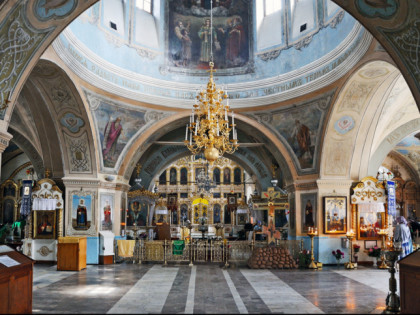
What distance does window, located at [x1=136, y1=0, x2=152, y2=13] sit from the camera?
18.2m

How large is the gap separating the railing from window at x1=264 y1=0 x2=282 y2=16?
9663 millimetres

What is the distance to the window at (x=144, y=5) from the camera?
18156 mm

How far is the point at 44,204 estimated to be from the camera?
15469mm

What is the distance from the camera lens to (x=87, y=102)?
1539 centimetres

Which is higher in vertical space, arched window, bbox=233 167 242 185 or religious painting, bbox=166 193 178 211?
arched window, bbox=233 167 242 185

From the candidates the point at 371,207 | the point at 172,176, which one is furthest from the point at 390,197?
the point at 172,176

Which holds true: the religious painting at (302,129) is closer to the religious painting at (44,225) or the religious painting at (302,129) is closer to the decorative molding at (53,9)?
the religious painting at (44,225)

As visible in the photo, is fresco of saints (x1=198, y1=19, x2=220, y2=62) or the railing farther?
fresco of saints (x1=198, y1=19, x2=220, y2=62)

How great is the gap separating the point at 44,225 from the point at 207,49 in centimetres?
978

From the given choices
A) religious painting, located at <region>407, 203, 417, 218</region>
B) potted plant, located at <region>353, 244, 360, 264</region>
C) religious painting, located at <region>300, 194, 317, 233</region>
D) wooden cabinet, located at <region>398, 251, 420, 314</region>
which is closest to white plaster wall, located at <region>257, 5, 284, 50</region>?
religious painting, located at <region>300, 194, 317, 233</region>

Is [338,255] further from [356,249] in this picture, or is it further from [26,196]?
[26,196]

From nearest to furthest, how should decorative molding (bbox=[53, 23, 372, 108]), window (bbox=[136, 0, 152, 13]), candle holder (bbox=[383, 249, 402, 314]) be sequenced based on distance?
candle holder (bbox=[383, 249, 402, 314])
decorative molding (bbox=[53, 23, 372, 108])
window (bbox=[136, 0, 152, 13])

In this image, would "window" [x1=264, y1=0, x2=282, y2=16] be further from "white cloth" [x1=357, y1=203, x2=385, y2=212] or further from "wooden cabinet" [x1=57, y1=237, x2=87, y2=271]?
"wooden cabinet" [x1=57, y1=237, x2=87, y2=271]

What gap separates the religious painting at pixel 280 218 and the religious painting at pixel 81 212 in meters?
10.8
